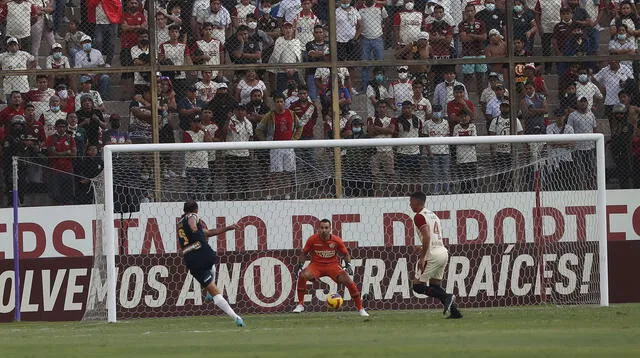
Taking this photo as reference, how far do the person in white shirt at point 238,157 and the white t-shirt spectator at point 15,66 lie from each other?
3.68 metres

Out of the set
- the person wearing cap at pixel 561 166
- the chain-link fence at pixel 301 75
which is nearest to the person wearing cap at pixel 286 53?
the chain-link fence at pixel 301 75

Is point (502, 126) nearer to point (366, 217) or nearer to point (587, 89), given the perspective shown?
point (587, 89)

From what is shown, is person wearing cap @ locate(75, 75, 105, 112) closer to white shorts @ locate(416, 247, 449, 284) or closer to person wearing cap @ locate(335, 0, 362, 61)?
person wearing cap @ locate(335, 0, 362, 61)

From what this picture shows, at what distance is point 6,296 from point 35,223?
1365 millimetres

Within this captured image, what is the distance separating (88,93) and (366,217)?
5.45 m

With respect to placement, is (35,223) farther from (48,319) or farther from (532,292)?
(532,292)

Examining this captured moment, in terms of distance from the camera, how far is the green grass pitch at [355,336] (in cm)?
1349

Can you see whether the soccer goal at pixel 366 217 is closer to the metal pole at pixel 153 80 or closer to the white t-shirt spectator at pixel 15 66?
the metal pole at pixel 153 80

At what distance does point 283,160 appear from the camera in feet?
78.2

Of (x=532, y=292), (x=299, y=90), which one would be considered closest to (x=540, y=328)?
(x=532, y=292)

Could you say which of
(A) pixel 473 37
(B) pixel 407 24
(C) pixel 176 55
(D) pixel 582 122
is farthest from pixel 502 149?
(C) pixel 176 55

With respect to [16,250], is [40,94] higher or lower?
higher

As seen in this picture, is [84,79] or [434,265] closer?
[434,265]

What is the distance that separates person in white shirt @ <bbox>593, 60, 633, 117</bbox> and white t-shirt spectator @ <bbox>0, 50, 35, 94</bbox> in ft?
34.2
